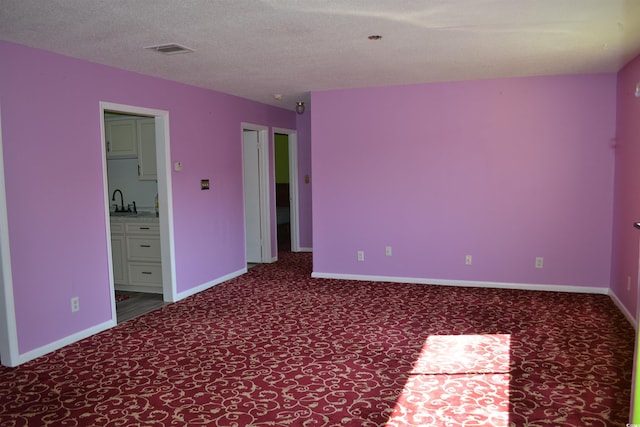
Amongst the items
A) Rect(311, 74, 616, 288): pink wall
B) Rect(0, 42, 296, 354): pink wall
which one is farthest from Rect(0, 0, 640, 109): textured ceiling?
Rect(311, 74, 616, 288): pink wall

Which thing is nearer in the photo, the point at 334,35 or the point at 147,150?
the point at 334,35

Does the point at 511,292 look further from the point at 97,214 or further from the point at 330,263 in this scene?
the point at 97,214

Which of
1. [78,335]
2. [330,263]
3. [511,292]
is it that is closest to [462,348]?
[511,292]

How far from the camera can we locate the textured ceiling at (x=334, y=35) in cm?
316

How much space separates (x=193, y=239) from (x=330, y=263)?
1.89 m

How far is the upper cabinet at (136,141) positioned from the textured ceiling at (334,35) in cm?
100

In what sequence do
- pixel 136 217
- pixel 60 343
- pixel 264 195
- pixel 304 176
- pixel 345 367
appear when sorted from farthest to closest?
1. pixel 304 176
2. pixel 264 195
3. pixel 136 217
4. pixel 60 343
5. pixel 345 367

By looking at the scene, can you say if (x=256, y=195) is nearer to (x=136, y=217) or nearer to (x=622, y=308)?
(x=136, y=217)

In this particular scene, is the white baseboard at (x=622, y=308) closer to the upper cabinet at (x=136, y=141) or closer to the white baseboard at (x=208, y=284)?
the white baseboard at (x=208, y=284)

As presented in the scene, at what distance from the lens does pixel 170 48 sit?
4.12m

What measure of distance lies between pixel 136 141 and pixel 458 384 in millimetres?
4816

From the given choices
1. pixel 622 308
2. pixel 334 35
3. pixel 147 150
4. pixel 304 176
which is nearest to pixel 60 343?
pixel 147 150

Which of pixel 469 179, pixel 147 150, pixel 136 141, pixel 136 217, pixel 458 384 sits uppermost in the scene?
pixel 136 141

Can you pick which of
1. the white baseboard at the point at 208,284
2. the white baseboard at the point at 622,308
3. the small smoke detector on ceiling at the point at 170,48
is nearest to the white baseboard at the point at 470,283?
the white baseboard at the point at 622,308
